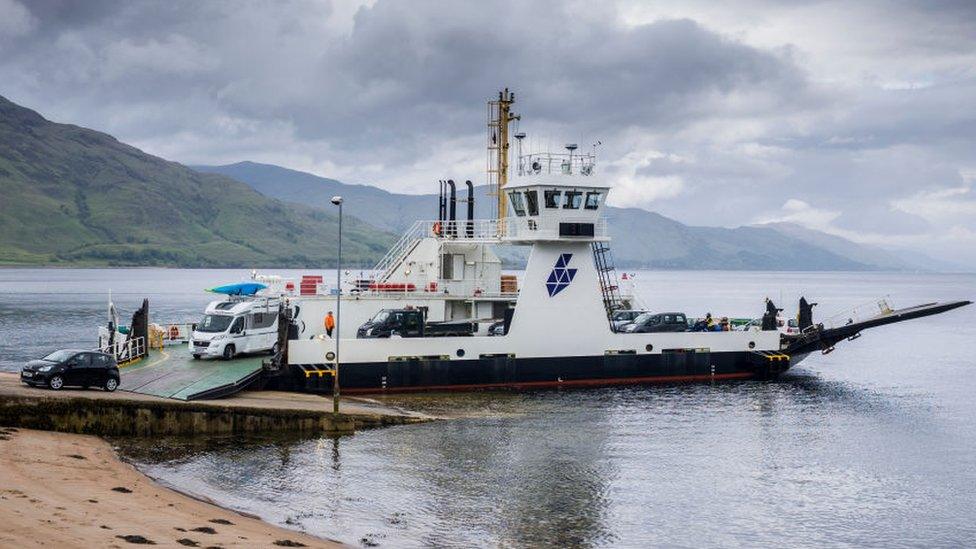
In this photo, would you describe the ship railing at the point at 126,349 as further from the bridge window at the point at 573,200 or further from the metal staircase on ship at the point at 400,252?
the bridge window at the point at 573,200

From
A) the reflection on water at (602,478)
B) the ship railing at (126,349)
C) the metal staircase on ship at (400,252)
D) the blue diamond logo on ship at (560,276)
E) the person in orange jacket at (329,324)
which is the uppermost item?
the metal staircase on ship at (400,252)

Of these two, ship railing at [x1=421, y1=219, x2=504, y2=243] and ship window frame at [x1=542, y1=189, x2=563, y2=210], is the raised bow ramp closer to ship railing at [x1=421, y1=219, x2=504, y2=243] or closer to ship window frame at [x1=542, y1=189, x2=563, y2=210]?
ship window frame at [x1=542, y1=189, x2=563, y2=210]

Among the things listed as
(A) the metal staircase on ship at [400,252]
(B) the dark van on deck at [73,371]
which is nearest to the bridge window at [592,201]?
(A) the metal staircase on ship at [400,252]

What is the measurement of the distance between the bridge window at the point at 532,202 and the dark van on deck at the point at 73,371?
21915 mm

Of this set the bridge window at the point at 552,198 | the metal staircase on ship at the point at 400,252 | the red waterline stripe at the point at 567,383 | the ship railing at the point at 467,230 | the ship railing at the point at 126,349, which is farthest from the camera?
the metal staircase on ship at the point at 400,252

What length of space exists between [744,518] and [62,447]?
19.2 meters

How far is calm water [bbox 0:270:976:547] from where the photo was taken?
23766mm

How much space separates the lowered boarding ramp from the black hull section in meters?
2.78

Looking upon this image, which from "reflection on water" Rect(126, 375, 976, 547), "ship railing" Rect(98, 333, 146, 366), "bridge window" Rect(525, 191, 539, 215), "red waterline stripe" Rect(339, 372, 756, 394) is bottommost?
"reflection on water" Rect(126, 375, 976, 547)

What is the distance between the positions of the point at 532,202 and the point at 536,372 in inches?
331

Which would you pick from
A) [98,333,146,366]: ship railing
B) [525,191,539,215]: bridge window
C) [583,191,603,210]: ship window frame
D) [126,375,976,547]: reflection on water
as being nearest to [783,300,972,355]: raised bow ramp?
[126,375,976,547]: reflection on water

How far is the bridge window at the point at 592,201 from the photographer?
4756 centimetres

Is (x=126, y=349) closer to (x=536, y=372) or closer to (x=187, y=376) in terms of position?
(x=187, y=376)

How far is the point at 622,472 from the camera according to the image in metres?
29.8
